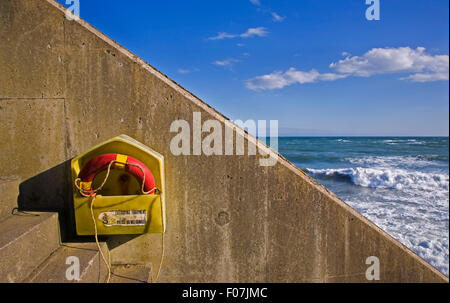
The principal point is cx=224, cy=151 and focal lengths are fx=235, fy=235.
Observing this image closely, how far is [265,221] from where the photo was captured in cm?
184

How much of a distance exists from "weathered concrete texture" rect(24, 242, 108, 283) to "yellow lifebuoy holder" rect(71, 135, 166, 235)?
17 cm

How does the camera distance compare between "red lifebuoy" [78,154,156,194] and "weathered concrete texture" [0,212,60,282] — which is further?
"red lifebuoy" [78,154,156,194]

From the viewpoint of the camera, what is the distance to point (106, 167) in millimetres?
1484

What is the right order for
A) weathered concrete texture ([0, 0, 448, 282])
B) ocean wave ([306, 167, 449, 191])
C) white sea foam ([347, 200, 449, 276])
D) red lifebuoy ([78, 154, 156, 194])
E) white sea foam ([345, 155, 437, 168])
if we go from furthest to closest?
white sea foam ([345, 155, 437, 168]) < ocean wave ([306, 167, 449, 191]) < white sea foam ([347, 200, 449, 276]) < weathered concrete texture ([0, 0, 448, 282]) < red lifebuoy ([78, 154, 156, 194])

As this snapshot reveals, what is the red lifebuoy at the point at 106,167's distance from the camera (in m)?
1.48

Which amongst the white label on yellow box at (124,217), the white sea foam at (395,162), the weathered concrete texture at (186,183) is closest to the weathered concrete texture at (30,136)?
the weathered concrete texture at (186,183)

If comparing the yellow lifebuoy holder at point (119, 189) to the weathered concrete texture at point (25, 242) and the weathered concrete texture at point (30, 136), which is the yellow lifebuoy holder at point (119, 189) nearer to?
the weathered concrete texture at point (25, 242)

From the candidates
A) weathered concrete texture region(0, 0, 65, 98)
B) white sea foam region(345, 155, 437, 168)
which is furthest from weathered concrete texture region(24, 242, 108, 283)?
white sea foam region(345, 155, 437, 168)

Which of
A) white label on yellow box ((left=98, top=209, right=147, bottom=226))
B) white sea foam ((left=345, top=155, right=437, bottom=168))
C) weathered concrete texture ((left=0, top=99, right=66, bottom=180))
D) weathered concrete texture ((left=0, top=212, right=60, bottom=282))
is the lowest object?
white sea foam ((left=345, top=155, right=437, bottom=168))

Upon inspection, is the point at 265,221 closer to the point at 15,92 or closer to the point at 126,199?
the point at 126,199

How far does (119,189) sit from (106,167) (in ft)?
0.65

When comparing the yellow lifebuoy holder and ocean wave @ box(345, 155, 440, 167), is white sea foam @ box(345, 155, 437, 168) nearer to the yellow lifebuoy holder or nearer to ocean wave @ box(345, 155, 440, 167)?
ocean wave @ box(345, 155, 440, 167)

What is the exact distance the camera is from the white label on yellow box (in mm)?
1549
